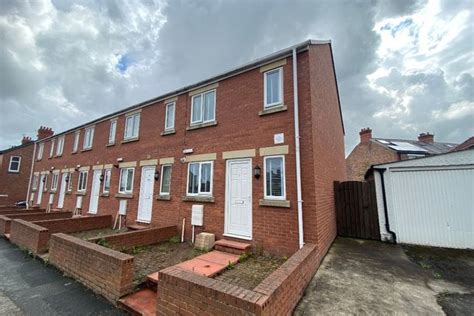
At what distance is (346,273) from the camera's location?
17.3 feet

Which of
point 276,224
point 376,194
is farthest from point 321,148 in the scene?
point 376,194

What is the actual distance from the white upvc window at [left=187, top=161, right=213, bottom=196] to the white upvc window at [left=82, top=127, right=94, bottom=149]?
383 inches

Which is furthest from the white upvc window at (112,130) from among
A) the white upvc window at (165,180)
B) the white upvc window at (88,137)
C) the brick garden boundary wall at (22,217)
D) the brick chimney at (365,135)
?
the brick chimney at (365,135)

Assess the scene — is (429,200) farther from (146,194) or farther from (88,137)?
(88,137)

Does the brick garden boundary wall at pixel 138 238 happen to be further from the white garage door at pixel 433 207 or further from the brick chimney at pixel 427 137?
the brick chimney at pixel 427 137

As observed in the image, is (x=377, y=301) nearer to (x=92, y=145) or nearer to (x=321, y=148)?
(x=321, y=148)

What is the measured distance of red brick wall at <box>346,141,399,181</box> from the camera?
18.8 m

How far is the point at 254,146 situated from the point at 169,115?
5159 millimetres

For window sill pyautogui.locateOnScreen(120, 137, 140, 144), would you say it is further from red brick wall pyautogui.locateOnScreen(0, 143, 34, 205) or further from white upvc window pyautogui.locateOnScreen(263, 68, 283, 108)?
red brick wall pyautogui.locateOnScreen(0, 143, 34, 205)

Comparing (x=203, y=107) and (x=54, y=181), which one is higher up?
(x=203, y=107)

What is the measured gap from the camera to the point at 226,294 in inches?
118

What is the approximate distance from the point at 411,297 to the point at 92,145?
653 inches

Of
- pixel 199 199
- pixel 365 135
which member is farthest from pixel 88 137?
pixel 365 135

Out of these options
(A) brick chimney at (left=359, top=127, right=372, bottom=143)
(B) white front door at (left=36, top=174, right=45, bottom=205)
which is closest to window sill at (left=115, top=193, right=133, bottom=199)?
(B) white front door at (left=36, top=174, right=45, bottom=205)
